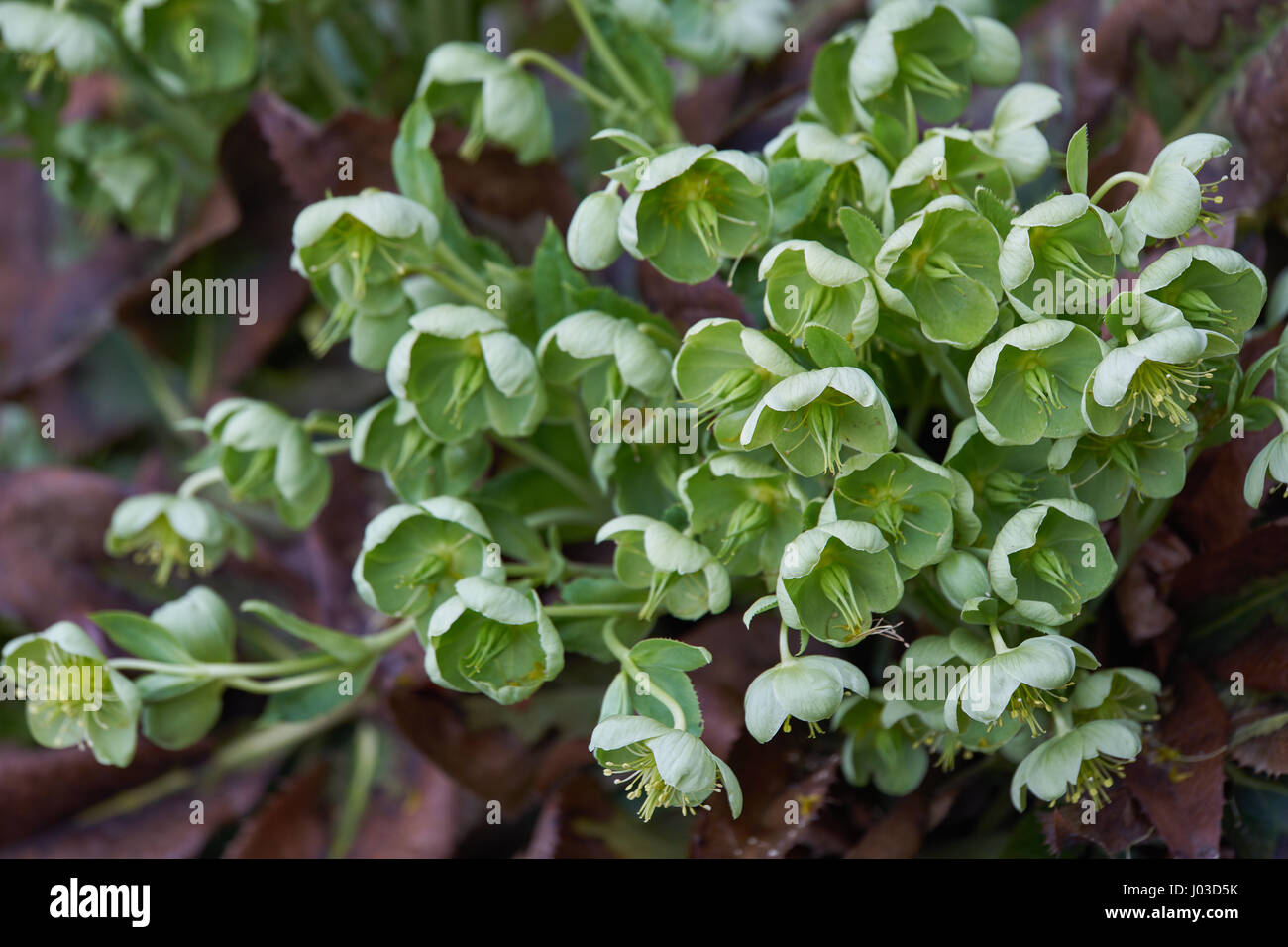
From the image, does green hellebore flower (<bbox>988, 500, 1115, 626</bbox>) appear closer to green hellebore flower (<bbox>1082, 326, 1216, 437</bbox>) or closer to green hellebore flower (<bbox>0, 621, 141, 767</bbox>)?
green hellebore flower (<bbox>1082, 326, 1216, 437</bbox>)

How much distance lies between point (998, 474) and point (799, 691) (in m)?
0.12

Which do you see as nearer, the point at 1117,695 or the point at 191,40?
the point at 1117,695

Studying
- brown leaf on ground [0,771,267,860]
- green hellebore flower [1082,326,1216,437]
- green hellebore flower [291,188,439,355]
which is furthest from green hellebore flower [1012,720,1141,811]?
brown leaf on ground [0,771,267,860]

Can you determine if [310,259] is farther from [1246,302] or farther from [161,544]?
[1246,302]

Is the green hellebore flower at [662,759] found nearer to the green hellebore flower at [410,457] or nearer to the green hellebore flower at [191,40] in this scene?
the green hellebore flower at [410,457]

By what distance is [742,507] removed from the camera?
434 mm

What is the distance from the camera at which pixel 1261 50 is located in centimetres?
59

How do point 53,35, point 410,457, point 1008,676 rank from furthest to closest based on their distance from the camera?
point 53,35, point 410,457, point 1008,676

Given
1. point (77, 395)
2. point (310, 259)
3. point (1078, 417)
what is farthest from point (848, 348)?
point (77, 395)

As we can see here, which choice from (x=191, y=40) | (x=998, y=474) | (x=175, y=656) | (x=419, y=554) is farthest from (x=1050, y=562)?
(x=191, y=40)

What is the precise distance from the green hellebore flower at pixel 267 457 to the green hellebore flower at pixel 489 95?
0.17 metres

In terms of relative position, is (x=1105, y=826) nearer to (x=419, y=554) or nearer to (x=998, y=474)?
(x=998, y=474)

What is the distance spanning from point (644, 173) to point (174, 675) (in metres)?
0.30

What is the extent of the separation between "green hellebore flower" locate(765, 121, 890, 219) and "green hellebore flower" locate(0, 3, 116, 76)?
0.39 meters
